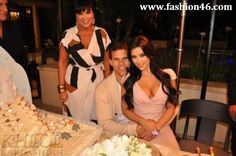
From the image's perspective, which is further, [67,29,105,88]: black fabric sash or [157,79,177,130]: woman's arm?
[67,29,105,88]: black fabric sash

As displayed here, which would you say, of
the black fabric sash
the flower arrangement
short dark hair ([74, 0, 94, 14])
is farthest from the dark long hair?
the flower arrangement

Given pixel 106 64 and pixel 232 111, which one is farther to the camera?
pixel 106 64

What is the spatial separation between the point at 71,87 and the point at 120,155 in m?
1.30

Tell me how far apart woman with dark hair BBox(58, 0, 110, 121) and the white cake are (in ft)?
2.67

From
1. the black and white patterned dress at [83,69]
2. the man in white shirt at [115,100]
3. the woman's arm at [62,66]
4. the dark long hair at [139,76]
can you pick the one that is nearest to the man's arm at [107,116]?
the man in white shirt at [115,100]

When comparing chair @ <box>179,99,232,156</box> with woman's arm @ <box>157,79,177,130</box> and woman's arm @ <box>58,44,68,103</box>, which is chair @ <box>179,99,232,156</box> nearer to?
woman's arm @ <box>157,79,177,130</box>

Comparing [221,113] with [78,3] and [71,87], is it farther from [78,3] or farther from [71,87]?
[78,3]

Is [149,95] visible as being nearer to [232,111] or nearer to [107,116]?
[107,116]

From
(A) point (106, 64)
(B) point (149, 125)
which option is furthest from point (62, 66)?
(B) point (149, 125)

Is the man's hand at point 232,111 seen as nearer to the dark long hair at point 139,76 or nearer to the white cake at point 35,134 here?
the dark long hair at point 139,76

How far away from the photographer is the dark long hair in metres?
1.72

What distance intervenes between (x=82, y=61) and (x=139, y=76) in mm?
499

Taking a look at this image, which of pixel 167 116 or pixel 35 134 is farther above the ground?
pixel 35 134

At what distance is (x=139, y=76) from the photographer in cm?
185
